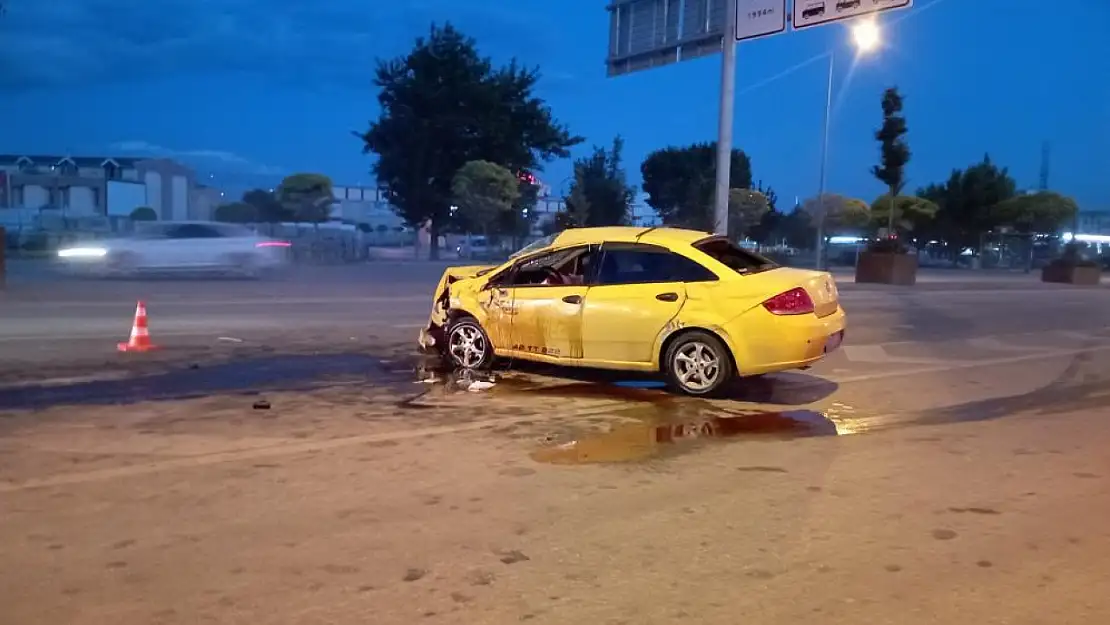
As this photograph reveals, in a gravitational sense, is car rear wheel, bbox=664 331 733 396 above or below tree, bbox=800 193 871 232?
below

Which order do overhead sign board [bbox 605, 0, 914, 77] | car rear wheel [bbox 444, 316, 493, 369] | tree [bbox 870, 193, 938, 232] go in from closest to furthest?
1. car rear wheel [bbox 444, 316, 493, 369]
2. overhead sign board [bbox 605, 0, 914, 77]
3. tree [bbox 870, 193, 938, 232]

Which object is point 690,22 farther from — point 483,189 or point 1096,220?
point 1096,220

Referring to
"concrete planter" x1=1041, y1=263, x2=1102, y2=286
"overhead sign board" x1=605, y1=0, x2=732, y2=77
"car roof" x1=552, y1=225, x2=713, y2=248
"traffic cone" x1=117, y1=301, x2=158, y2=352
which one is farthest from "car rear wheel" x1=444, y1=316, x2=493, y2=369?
"concrete planter" x1=1041, y1=263, x2=1102, y2=286

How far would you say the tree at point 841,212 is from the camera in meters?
45.2

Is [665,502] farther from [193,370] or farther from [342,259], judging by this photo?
[342,259]

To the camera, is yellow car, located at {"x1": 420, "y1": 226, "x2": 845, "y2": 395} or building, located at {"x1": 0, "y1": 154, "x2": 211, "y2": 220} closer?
yellow car, located at {"x1": 420, "y1": 226, "x2": 845, "y2": 395}

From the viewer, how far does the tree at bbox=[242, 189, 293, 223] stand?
54.6 metres

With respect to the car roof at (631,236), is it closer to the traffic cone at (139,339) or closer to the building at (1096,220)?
the traffic cone at (139,339)

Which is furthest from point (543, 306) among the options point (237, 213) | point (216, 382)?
point (237, 213)

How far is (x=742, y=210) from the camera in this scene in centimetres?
3944

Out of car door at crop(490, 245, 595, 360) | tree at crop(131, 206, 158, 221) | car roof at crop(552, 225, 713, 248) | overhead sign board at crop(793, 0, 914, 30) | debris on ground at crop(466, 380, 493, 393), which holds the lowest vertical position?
debris on ground at crop(466, 380, 493, 393)

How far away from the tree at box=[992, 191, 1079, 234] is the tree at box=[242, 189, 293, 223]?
3940cm

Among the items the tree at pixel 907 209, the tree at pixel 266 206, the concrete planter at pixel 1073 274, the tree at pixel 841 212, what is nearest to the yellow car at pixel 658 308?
the concrete planter at pixel 1073 274

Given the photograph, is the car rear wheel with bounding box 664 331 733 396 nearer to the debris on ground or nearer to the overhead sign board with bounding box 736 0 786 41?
the debris on ground
